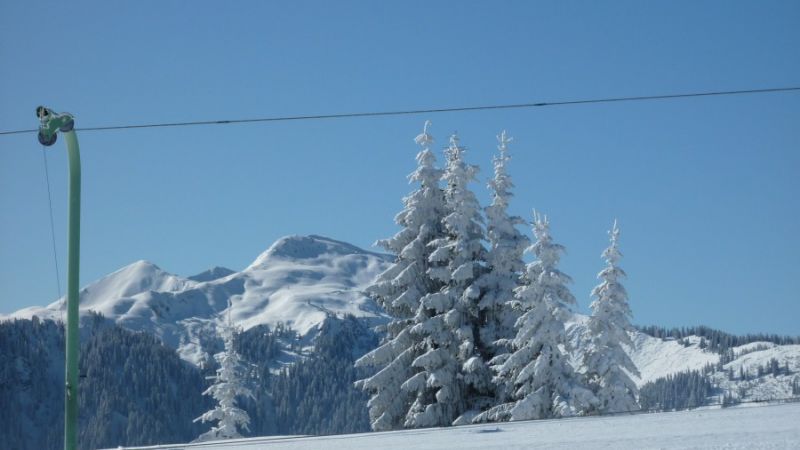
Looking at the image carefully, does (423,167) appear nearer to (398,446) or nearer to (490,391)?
(490,391)

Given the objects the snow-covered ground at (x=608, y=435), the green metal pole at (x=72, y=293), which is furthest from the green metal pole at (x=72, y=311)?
the snow-covered ground at (x=608, y=435)

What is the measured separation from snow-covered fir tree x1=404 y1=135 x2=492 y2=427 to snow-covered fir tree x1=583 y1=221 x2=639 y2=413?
12.7 ft

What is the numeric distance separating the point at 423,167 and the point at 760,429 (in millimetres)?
25903

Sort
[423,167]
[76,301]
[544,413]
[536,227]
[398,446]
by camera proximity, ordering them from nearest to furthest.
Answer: [76,301] → [398,446] → [544,413] → [536,227] → [423,167]

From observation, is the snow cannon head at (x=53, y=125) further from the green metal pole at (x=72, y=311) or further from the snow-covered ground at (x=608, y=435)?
the snow-covered ground at (x=608, y=435)

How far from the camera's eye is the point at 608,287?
110 feet

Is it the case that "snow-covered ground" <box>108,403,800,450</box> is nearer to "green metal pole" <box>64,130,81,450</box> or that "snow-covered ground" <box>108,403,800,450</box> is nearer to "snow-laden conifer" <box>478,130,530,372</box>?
"green metal pole" <box>64,130,81,450</box>

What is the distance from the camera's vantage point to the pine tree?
103 feet

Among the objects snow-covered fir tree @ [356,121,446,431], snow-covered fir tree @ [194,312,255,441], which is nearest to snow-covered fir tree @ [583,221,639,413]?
snow-covered fir tree @ [356,121,446,431]

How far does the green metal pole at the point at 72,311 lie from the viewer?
7801 millimetres

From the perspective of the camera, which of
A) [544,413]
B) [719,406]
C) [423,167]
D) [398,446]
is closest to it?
[398,446]

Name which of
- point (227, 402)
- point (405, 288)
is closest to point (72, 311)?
point (405, 288)

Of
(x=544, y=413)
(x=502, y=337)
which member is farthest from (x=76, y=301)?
(x=502, y=337)

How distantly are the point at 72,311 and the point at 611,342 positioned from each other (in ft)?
89.9
